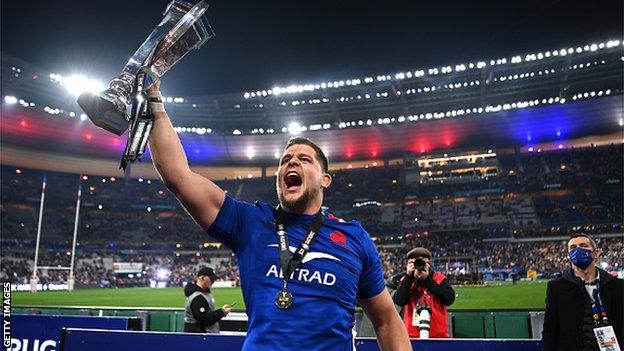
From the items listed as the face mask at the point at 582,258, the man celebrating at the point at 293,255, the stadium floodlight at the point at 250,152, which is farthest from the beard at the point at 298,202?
the stadium floodlight at the point at 250,152

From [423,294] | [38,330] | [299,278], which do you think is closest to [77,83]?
[38,330]

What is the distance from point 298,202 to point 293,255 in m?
0.29

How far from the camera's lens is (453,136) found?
182ft

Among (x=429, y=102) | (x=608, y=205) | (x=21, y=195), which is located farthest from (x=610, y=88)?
(x=21, y=195)

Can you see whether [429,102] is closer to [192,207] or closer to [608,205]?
[608,205]

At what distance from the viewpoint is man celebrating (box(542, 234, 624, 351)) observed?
4273 millimetres

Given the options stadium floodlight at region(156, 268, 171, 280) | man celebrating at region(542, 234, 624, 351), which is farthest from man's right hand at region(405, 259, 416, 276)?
stadium floodlight at region(156, 268, 171, 280)

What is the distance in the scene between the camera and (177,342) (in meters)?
4.67

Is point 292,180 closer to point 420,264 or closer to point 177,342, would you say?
point 177,342

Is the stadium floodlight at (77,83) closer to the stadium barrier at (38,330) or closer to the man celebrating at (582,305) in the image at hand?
the stadium barrier at (38,330)

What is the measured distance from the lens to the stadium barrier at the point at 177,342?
4.42 m

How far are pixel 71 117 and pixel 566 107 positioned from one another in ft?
165

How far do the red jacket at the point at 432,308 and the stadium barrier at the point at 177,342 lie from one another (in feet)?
4.30

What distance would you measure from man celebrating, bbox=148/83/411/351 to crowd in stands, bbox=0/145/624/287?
41.9 meters
